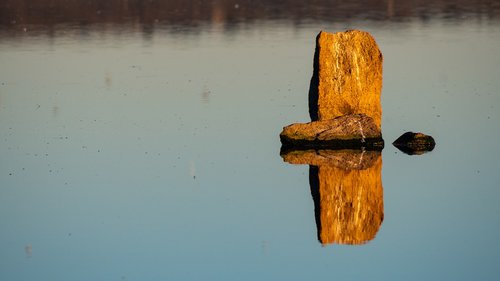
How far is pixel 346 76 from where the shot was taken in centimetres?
2317

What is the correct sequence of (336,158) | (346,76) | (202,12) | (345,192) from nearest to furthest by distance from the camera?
(345,192), (336,158), (346,76), (202,12)

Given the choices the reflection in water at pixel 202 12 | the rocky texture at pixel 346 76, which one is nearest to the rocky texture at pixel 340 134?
the rocky texture at pixel 346 76

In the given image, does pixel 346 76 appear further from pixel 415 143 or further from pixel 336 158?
pixel 336 158

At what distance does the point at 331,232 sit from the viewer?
16.9 metres

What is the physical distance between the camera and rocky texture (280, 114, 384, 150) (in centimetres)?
Answer: 2236

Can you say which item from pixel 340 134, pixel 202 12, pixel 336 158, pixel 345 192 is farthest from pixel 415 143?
pixel 202 12

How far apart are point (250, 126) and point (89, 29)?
21477mm

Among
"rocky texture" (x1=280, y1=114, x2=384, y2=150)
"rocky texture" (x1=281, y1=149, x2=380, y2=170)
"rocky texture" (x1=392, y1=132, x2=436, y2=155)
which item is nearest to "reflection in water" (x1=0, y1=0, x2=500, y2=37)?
"rocky texture" (x1=280, y1=114, x2=384, y2=150)

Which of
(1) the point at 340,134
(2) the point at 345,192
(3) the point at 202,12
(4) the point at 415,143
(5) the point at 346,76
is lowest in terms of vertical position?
(3) the point at 202,12

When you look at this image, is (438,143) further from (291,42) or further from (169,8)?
(169,8)

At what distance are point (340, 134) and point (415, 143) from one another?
1.12 m

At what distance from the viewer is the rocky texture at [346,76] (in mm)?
23156

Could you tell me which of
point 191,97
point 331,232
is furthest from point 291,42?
point 331,232

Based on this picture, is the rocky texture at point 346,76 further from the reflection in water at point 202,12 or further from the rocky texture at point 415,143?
the reflection in water at point 202,12
